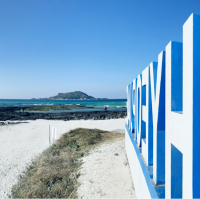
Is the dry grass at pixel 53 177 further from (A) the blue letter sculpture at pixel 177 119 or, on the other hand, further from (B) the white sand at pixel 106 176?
(A) the blue letter sculpture at pixel 177 119

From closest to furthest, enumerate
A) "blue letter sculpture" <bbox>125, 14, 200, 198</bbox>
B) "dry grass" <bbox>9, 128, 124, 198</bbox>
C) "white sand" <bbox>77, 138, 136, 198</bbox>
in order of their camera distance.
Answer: "blue letter sculpture" <bbox>125, 14, 200, 198</bbox> < "white sand" <bbox>77, 138, 136, 198</bbox> < "dry grass" <bbox>9, 128, 124, 198</bbox>

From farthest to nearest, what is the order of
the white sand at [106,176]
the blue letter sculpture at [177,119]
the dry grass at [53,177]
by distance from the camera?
1. the dry grass at [53,177]
2. the white sand at [106,176]
3. the blue letter sculpture at [177,119]

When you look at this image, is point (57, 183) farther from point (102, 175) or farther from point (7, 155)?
point (7, 155)

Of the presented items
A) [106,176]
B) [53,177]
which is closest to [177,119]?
[106,176]

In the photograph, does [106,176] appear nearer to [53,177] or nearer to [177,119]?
[53,177]

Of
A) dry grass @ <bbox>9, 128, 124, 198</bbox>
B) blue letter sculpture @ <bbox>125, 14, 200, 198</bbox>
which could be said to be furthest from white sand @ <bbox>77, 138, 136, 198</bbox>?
blue letter sculpture @ <bbox>125, 14, 200, 198</bbox>

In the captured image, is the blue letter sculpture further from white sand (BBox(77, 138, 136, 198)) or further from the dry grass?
the dry grass

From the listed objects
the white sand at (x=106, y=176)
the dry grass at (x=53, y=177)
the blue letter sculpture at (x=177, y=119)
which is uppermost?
the blue letter sculpture at (x=177, y=119)

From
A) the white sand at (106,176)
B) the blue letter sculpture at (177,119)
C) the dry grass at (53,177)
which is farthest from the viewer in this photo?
the dry grass at (53,177)

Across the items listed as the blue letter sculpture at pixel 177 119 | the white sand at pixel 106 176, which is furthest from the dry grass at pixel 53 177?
the blue letter sculpture at pixel 177 119

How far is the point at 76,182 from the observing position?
18.5 feet

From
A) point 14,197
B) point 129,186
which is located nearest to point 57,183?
point 14,197

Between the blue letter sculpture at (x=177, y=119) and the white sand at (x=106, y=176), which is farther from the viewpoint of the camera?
the white sand at (x=106, y=176)

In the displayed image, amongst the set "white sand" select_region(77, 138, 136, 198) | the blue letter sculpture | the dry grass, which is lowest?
the dry grass
